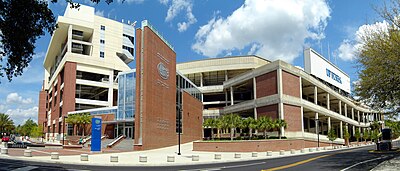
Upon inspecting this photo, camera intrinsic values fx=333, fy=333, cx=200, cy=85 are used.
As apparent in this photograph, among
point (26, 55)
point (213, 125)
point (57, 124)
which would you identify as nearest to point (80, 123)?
point (57, 124)

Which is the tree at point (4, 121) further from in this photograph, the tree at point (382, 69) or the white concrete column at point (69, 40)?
the tree at point (382, 69)

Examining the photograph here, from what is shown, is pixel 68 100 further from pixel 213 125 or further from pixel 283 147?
pixel 283 147

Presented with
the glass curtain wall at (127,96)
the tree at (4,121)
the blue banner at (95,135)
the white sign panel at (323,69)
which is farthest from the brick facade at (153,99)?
the tree at (4,121)

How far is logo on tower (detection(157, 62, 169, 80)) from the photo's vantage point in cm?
4599

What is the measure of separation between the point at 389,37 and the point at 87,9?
235ft

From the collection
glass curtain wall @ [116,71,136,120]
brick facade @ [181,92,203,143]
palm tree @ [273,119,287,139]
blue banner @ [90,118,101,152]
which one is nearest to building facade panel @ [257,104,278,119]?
palm tree @ [273,119,287,139]

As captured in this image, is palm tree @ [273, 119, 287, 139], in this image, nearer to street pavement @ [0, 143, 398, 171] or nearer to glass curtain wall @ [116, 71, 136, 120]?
street pavement @ [0, 143, 398, 171]

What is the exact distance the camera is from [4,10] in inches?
451

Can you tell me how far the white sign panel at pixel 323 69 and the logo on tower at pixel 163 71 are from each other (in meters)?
31.3

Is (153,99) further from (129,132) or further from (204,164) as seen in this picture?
(204,164)

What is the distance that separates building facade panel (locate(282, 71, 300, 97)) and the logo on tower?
18276 millimetres

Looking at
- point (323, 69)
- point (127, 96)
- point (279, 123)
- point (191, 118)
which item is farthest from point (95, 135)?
point (323, 69)

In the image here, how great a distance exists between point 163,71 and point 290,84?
20849mm

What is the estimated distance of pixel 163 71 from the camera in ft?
156
